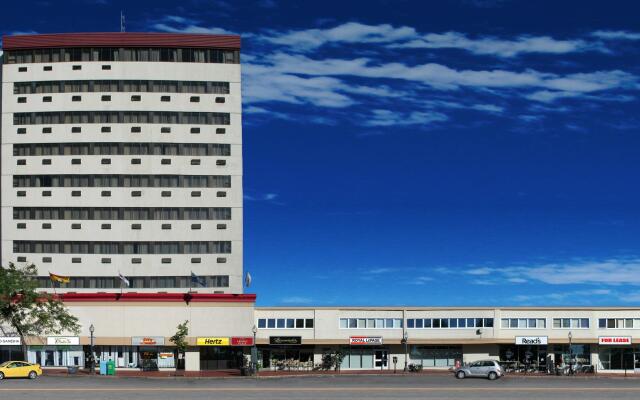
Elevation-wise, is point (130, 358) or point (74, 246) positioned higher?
point (74, 246)

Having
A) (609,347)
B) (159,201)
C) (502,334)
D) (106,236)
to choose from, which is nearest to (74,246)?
(106,236)

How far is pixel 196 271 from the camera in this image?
394 ft

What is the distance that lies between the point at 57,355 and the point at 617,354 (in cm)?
5746

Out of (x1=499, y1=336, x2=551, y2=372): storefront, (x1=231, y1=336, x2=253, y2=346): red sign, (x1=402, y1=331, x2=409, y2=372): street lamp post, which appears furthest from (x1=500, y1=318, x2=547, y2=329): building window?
(x1=231, y1=336, x2=253, y2=346): red sign

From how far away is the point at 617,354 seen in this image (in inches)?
4104

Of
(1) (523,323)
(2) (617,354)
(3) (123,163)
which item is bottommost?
(2) (617,354)

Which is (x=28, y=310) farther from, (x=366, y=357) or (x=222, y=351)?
(x=366, y=357)

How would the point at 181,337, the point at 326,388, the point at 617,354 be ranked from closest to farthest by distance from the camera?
the point at 326,388
the point at 181,337
the point at 617,354

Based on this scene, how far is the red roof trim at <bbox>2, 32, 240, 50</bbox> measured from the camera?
123000mm

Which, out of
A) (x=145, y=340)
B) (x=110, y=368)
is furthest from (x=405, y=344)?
(x=110, y=368)

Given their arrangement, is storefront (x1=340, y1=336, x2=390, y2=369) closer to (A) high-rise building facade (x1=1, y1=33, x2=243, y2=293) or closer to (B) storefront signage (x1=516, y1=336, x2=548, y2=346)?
(B) storefront signage (x1=516, y1=336, x2=548, y2=346)

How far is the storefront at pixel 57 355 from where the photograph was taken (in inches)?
3900

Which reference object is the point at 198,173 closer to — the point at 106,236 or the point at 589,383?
the point at 106,236

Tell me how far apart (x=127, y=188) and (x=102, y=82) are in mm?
13430
